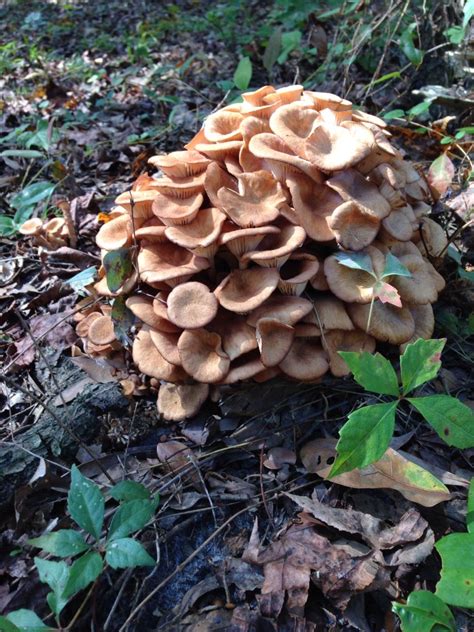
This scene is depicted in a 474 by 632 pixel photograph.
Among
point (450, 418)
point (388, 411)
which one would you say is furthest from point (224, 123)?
point (450, 418)

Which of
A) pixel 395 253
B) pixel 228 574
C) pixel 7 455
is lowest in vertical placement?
pixel 228 574

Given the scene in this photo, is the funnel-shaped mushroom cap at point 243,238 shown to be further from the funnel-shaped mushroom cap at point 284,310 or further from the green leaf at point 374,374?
the green leaf at point 374,374

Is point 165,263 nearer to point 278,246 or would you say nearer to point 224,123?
point 278,246

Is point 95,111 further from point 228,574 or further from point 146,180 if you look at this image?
point 228,574

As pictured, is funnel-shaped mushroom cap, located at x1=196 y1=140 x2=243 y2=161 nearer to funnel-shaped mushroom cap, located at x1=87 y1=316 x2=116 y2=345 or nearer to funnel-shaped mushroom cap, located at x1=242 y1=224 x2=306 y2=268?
funnel-shaped mushroom cap, located at x1=242 y1=224 x2=306 y2=268

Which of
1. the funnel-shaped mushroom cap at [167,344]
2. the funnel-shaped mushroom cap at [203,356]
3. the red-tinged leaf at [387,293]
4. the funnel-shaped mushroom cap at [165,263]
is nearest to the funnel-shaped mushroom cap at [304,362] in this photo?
the funnel-shaped mushroom cap at [203,356]

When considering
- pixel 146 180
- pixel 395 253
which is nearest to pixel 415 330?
pixel 395 253
